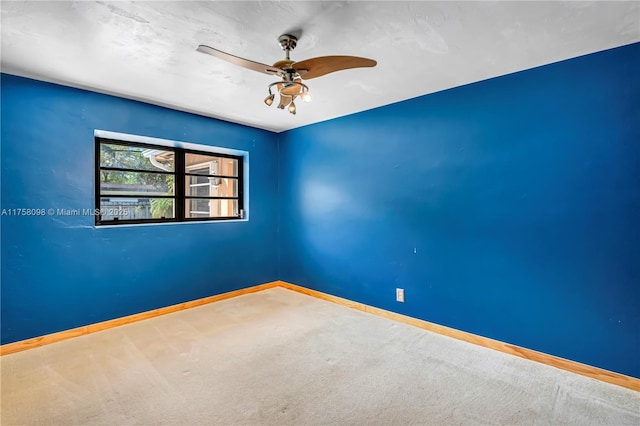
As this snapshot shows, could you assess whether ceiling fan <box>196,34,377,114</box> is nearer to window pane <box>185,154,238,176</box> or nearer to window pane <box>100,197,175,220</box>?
window pane <box>100,197,175,220</box>

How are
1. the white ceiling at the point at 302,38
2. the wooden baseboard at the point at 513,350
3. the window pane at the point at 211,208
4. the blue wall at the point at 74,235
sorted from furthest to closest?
the window pane at the point at 211,208, the blue wall at the point at 74,235, the wooden baseboard at the point at 513,350, the white ceiling at the point at 302,38

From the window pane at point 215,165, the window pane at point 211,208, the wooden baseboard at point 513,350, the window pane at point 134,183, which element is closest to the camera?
the wooden baseboard at point 513,350

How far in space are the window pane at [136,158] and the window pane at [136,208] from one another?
0.37m

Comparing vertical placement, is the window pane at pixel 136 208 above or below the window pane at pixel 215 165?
below

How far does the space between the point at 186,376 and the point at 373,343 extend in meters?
1.57

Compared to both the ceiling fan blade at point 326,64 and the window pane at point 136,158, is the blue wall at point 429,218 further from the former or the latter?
the ceiling fan blade at point 326,64

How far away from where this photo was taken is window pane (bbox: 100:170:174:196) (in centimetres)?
328

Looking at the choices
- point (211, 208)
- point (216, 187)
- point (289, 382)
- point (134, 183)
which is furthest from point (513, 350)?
point (134, 183)

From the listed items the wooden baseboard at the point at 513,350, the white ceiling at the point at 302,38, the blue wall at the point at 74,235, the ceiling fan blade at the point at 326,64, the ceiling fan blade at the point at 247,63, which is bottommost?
the wooden baseboard at the point at 513,350

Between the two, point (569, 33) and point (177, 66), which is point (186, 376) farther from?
point (569, 33)

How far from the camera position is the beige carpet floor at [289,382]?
1861mm

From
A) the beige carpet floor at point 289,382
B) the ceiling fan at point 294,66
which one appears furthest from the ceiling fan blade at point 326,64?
the beige carpet floor at point 289,382

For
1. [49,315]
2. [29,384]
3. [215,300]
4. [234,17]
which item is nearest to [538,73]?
[234,17]

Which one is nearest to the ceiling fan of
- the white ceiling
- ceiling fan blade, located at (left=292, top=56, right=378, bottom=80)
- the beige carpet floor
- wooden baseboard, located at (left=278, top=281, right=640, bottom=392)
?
ceiling fan blade, located at (left=292, top=56, right=378, bottom=80)
